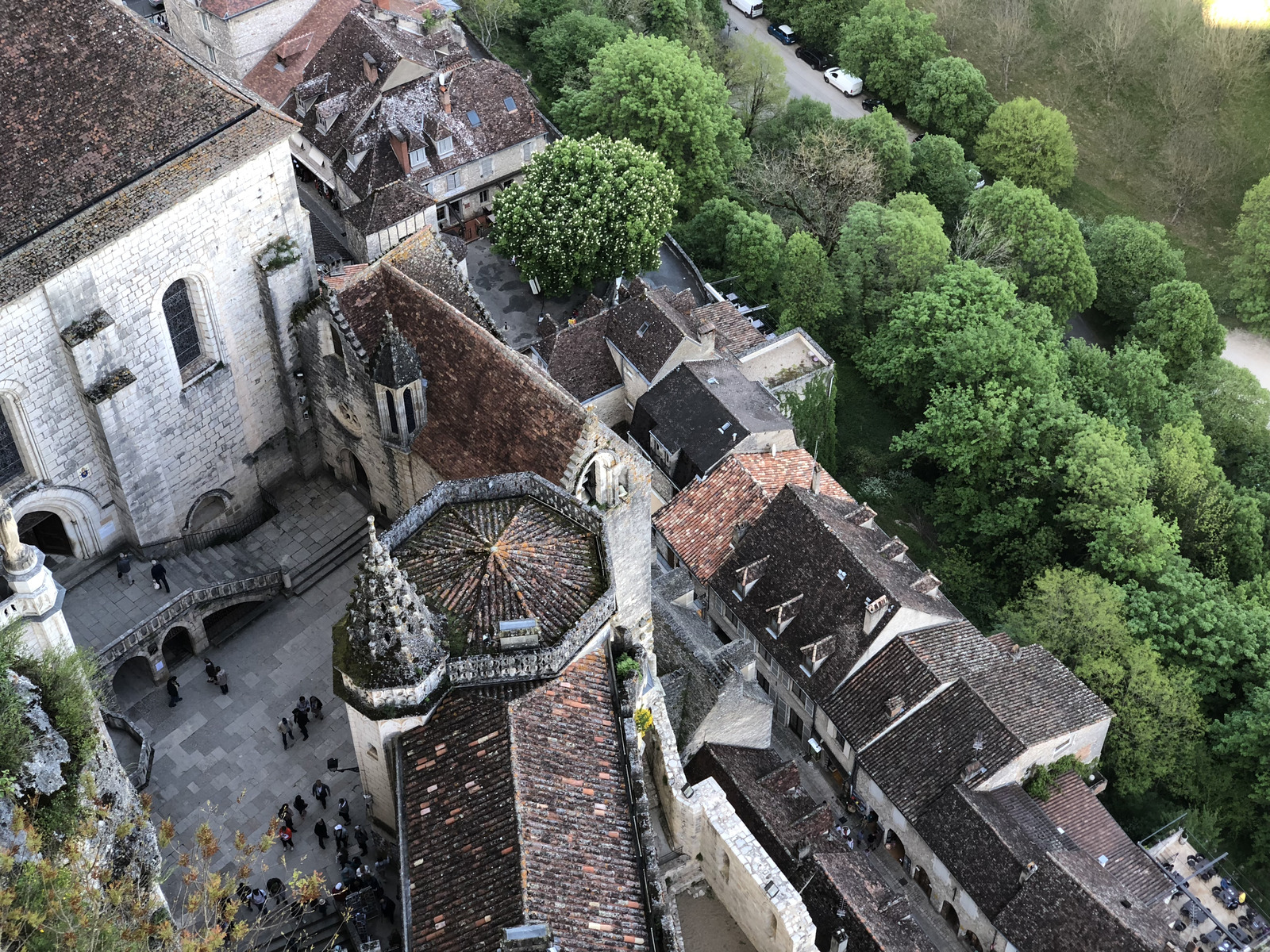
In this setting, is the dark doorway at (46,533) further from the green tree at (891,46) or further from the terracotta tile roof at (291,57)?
the green tree at (891,46)

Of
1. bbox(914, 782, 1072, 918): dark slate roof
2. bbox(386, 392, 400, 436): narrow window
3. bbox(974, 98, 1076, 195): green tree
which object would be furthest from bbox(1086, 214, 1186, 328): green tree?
bbox(386, 392, 400, 436): narrow window

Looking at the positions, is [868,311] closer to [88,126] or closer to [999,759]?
[999,759]

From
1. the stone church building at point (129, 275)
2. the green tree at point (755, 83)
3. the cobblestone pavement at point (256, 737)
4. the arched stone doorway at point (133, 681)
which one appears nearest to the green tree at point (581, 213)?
the stone church building at point (129, 275)

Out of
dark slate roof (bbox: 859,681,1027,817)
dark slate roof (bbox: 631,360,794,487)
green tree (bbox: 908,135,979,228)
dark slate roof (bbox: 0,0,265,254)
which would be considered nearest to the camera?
dark slate roof (bbox: 0,0,265,254)

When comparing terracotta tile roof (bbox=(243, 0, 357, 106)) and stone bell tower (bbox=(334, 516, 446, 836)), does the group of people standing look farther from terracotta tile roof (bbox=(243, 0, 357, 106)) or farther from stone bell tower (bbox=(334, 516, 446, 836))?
terracotta tile roof (bbox=(243, 0, 357, 106))

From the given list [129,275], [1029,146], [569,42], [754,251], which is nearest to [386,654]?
[129,275]

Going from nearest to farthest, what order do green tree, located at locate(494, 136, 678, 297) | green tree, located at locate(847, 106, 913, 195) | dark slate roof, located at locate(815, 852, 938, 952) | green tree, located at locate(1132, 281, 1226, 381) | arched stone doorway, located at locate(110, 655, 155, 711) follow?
dark slate roof, located at locate(815, 852, 938, 952)
arched stone doorway, located at locate(110, 655, 155, 711)
green tree, located at locate(494, 136, 678, 297)
green tree, located at locate(1132, 281, 1226, 381)
green tree, located at locate(847, 106, 913, 195)

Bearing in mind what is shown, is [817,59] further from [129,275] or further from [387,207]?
[129,275]

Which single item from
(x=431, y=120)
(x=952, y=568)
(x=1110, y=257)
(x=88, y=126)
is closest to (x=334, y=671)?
(x=88, y=126)
